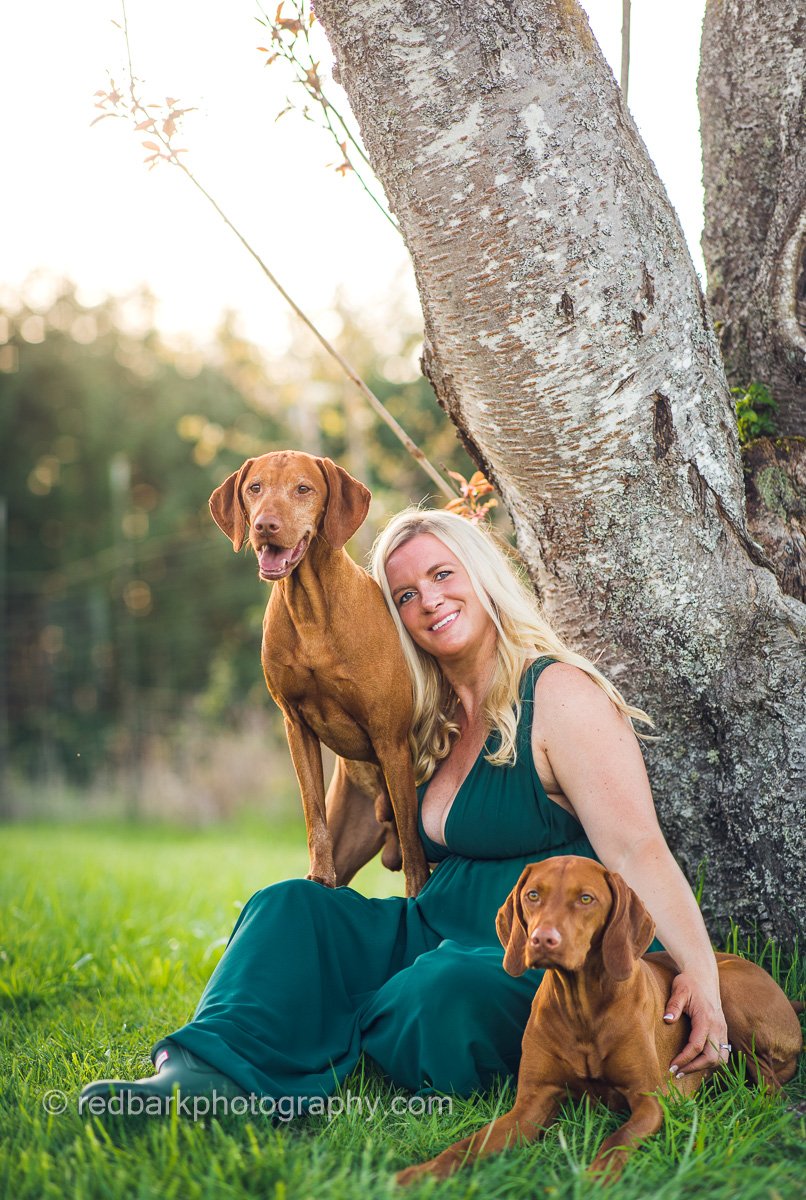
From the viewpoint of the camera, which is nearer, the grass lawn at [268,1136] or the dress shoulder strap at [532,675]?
the grass lawn at [268,1136]

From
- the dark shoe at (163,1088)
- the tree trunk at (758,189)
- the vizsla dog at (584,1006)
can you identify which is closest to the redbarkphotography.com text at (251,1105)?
the dark shoe at (163,1088)

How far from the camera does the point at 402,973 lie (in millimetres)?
2855

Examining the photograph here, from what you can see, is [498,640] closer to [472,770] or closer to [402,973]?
[472,770]

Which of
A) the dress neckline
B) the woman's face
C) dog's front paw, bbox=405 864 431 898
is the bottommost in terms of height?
dog's front paw, bbox=405 864 431 898

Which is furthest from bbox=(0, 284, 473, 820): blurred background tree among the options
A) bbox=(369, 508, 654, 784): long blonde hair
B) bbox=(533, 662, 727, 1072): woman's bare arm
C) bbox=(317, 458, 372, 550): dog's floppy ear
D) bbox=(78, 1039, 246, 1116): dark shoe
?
bbox=(78, 1039, 246, 1116): dark shoe

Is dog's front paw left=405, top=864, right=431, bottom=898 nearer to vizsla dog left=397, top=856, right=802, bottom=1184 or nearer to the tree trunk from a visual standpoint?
vizsla dog left=397, top=856, right=802, bottom=1184

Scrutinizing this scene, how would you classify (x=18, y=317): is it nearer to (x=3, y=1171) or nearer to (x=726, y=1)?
(x=726, y=1)

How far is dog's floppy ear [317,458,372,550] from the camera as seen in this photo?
2951mm

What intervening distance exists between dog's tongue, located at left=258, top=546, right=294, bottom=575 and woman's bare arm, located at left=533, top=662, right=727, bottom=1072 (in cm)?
83

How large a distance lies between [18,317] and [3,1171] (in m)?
23.5

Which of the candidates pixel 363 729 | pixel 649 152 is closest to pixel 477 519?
pixel 363 729

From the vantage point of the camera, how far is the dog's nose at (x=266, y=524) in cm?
275

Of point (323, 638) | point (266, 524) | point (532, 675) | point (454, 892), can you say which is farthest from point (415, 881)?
point (266, 524)

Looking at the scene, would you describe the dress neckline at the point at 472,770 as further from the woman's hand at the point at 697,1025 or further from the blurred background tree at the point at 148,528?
the blurred background tree at the point at 148,528
